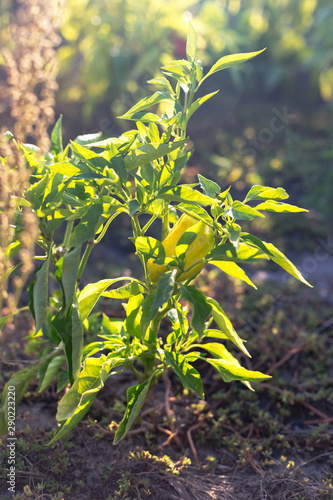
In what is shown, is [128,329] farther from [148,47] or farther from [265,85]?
[265,85]

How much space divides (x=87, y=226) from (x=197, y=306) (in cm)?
38

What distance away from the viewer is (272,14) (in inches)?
260

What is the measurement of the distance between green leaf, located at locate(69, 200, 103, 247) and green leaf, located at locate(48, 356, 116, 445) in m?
0.42


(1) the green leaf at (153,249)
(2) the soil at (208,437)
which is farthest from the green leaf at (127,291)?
(2) the soil at (208,437)

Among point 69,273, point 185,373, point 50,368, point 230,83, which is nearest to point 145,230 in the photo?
point 69,273

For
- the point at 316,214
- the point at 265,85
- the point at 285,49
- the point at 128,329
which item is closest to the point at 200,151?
the point at 316,214

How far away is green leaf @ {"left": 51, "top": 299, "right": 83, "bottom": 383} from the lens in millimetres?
1291

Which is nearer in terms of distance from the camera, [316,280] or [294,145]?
[316,280]

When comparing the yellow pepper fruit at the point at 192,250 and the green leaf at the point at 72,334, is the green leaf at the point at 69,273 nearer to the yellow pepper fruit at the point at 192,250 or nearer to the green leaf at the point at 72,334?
the green leaf at the point at 72,334

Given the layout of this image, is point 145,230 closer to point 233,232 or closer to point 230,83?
point 233,232

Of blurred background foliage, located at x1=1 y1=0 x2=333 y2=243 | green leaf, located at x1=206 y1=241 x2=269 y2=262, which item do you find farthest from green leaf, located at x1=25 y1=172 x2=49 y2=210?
blurred background foliage, located at x1=1 y1=0 x2=333 y2=243

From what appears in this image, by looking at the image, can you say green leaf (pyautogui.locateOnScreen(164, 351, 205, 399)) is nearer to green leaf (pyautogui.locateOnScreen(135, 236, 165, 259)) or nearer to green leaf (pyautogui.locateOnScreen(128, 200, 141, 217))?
green leaf (pyautogui.locateOnScreen(135, 236, 165, 259))

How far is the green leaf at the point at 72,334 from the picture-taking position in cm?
129

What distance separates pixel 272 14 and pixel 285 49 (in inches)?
22.2
